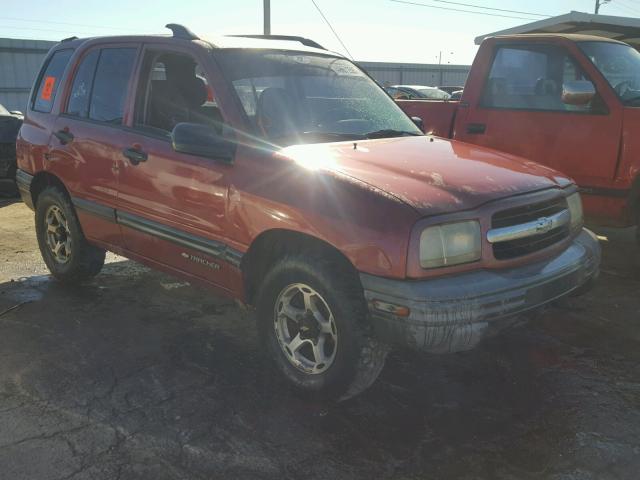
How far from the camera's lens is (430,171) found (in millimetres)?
3088

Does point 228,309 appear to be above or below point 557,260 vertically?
below

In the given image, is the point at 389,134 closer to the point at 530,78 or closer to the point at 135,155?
the point at 135,155

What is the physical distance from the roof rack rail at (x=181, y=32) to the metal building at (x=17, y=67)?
20.6 meters

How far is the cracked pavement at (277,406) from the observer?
2.61m

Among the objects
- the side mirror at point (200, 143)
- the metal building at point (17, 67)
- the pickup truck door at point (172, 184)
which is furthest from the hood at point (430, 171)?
the metal building at point (17, 67)

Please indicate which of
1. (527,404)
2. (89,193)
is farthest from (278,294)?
(89,193)

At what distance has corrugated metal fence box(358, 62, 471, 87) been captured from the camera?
33.3 metres

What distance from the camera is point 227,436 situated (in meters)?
2.82

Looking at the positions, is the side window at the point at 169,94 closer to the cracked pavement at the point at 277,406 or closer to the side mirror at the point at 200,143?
the side mirror at the point at 200,143

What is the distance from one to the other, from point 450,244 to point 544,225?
0.66m

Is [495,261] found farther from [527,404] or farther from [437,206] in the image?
[527,404]

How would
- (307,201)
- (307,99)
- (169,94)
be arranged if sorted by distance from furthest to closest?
(169,94) < (307,99) < (307,201)

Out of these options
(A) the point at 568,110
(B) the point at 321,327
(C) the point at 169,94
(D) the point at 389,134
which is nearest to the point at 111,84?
(C) the point at 169,94

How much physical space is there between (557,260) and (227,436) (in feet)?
6.14
